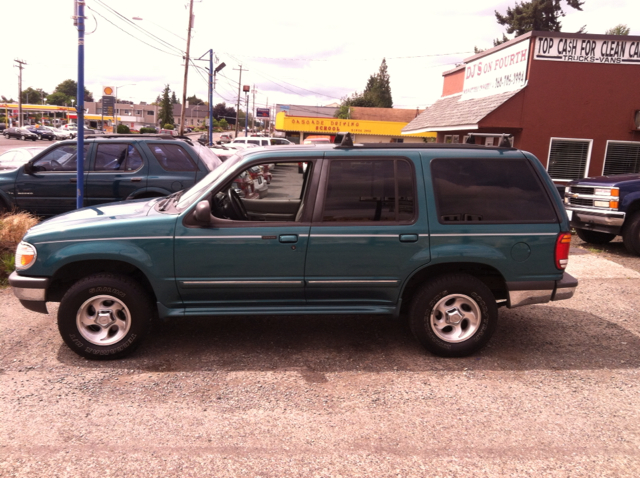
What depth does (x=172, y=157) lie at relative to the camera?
9430mm

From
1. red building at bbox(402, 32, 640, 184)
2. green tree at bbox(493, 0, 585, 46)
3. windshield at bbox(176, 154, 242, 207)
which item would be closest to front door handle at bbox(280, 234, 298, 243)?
windshield at bbox(176, 154, 242, 207)

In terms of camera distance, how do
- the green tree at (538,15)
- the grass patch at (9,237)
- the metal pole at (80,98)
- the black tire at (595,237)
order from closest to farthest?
the grass patch at (9,237) → the metal pole at (80,98) → the black tire at (595,237) → the green tree at (538,15)

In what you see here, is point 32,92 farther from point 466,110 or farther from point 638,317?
point 638,317

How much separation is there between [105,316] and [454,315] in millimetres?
3038

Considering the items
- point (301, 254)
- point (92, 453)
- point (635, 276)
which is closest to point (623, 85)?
point (635, 276)

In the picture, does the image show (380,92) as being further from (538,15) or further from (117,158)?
(117,158)

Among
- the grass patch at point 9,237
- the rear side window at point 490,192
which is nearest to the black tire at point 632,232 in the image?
the rear side window at point 490,192

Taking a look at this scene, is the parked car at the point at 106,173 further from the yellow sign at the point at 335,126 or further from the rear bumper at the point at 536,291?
the yellow sign at the point at 335,126

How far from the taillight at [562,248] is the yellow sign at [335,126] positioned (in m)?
51.9

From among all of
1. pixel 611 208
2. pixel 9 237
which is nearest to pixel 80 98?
pixel 9 237

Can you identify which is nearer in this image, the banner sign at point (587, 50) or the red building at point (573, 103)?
the banner sign at point (587, 50)

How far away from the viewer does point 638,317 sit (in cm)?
640

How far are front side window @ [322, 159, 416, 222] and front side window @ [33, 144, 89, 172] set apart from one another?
6.81 m

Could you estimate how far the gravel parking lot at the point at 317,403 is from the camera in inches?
133
